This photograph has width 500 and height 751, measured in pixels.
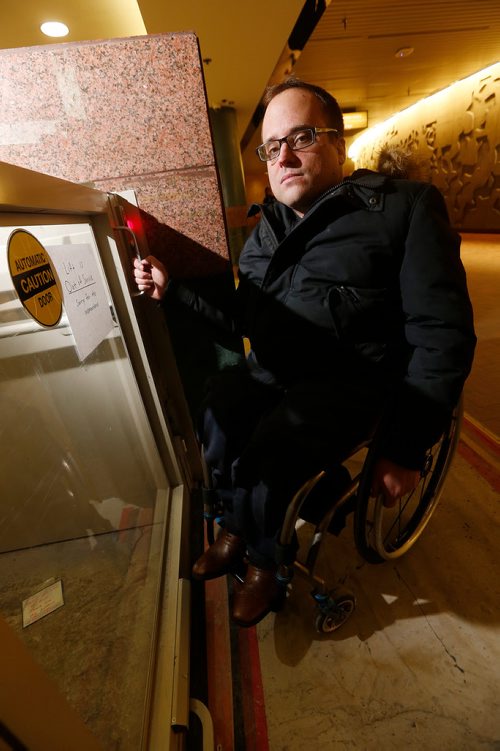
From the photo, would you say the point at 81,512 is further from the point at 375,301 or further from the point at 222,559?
the point at 375,301

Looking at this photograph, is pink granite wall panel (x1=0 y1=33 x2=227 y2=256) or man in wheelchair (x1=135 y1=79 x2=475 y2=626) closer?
man in wheelchair (x1=135 y1=79 x2=475 y2=626)

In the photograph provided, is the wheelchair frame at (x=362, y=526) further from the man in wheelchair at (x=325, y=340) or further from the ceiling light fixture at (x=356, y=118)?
the ceiling light fixture at (x=356, y=118)

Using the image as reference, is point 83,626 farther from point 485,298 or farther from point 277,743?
point 485,298

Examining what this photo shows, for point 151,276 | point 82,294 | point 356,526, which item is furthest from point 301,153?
point 356,526

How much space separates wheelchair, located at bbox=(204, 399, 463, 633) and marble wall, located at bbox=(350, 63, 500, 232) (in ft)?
20.6

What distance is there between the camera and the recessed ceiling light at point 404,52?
16.5 feet

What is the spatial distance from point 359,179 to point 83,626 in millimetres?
1810

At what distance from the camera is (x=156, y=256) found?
4.81 ft

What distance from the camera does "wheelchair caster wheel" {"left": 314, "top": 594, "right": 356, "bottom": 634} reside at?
3.76 feet

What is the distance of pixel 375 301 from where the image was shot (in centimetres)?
105

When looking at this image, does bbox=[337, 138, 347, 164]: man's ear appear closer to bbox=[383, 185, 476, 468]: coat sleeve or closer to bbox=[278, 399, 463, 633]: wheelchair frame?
bbox=[383, 185, 476, 468]: coat sleeve

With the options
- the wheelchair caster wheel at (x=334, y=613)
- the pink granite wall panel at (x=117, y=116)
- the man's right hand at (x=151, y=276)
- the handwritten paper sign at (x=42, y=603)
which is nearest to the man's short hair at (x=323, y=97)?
the pink granite wall panel at (x=117, y=116)

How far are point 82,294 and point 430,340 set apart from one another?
104 centimetres

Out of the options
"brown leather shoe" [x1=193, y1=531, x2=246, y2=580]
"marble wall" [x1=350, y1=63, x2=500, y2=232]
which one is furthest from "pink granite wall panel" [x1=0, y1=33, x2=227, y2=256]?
"marble wall" [x1=350, y1=63, x2=500, y2=232]
